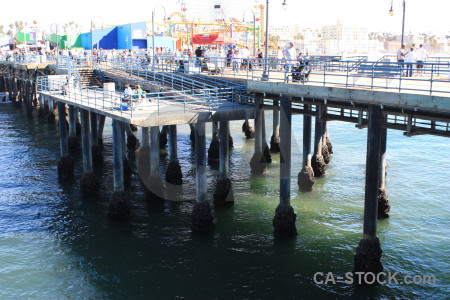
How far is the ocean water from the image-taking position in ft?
53.4

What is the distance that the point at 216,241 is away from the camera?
64.1 ft

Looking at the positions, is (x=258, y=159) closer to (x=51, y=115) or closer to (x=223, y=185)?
(x=223, y=185)

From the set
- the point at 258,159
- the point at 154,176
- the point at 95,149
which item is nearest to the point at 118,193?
the point at 154,176

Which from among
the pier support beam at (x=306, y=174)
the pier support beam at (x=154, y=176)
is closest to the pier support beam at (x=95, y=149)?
the pier support beam at (x=154, y=176)

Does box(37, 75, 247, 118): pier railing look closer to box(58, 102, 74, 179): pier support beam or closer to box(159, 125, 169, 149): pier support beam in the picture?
box(58, 102, 74, 179): pier support beam

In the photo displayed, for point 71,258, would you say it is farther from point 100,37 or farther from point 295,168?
point 100,37

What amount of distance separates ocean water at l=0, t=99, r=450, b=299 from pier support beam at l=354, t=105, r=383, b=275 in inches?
29.8

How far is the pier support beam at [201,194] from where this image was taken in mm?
19781

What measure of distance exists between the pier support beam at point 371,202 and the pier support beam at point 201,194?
20.2 ft

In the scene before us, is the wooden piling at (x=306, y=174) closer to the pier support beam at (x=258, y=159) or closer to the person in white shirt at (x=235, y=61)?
the pier support beam at (x=258, y=159)

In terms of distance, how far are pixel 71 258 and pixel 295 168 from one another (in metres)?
15.3

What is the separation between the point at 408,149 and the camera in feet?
121

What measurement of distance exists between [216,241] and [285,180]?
3446mm

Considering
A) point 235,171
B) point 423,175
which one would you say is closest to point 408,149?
point 423,175
